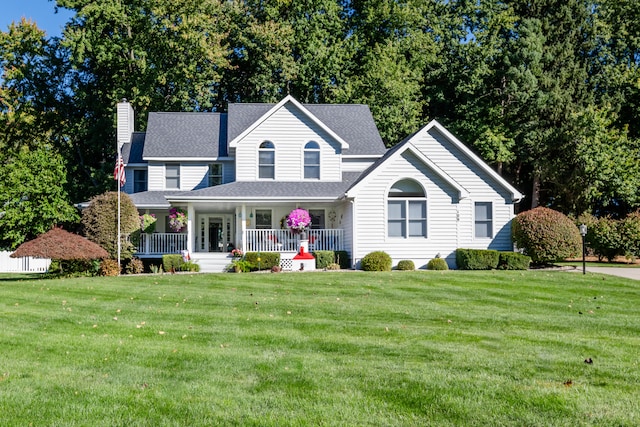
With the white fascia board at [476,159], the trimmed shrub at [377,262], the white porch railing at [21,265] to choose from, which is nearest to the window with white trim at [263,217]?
the trimmed shrub at [377,262]

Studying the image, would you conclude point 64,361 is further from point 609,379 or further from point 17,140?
point 17,140

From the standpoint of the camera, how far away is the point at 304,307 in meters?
12.1

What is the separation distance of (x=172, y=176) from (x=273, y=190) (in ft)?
21.5

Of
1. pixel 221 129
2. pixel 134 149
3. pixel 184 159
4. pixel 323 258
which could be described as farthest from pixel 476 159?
pixel 134 149

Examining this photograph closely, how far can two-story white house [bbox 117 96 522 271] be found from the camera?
77.7 ft

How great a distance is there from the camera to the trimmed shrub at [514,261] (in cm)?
2215

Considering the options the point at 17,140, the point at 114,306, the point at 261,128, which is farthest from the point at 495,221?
the point at 17,140

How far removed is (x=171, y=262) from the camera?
934 inches

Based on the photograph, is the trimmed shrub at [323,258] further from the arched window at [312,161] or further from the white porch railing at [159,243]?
the white porch railing at [159,243]

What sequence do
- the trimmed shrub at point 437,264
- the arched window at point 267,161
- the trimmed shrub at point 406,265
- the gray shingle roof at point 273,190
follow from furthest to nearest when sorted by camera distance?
1. the arched window at point 267,161
2. the gray shingle roof at point 273,190
3. the trimmed shrub at point 406,265
4. the trimmed shrub at point 437,264

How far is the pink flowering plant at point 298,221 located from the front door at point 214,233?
5.47 meters

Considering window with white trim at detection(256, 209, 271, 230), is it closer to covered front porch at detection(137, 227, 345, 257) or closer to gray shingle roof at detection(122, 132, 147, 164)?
covered front porch at detection(137, 227, 345, 257)

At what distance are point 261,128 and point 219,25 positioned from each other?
1509 centimetres

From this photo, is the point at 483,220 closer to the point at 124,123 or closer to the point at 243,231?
the point at 243,231
